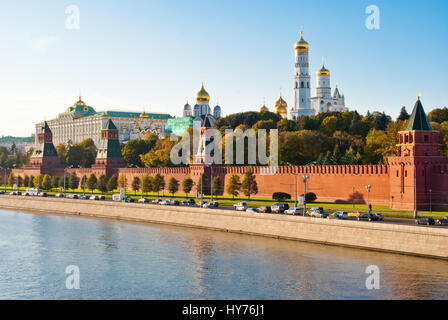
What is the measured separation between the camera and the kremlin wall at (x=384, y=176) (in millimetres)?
47562

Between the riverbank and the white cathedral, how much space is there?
7641 centimetres

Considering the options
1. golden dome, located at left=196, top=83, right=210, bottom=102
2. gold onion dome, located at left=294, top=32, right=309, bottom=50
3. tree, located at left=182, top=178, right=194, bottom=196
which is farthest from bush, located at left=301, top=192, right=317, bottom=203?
golden dome, located at left=196, top=83, right=210, bottom=102

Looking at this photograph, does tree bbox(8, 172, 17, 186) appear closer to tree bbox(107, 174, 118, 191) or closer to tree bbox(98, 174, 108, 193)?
tree bbox(98, 174, 108, 193)

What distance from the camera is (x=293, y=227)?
41156 mm

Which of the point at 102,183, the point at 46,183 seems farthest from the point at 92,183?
the point at 46,183

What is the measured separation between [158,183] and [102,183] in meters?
11.0

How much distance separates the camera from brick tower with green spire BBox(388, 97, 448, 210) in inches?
1859

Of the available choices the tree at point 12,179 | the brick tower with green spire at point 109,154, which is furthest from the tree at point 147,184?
the tree at point 12,179

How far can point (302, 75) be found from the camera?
132 metres

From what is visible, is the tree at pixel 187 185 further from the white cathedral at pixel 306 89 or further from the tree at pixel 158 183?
the white cathedral at pixel 306 89
